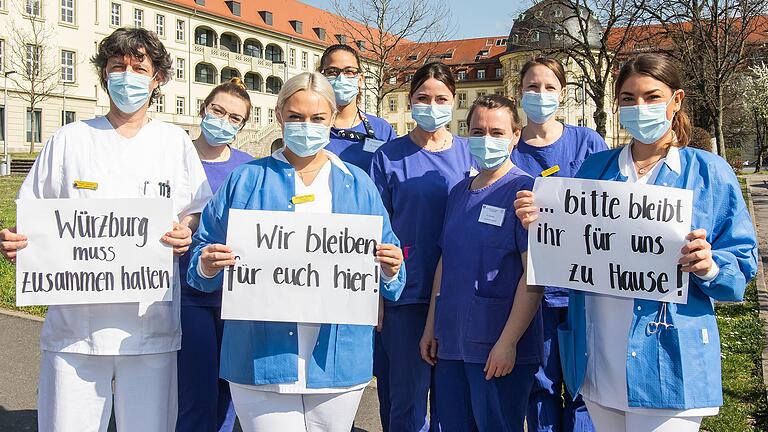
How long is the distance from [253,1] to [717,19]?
53.8 metres

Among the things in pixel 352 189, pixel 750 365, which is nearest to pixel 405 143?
pixel 352 189

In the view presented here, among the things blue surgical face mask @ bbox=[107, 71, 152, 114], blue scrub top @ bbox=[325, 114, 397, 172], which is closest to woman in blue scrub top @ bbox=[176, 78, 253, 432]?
blue scrub top @ bbox=[325, 114, 397, 172]

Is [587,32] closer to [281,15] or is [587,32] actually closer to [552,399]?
[552,399]

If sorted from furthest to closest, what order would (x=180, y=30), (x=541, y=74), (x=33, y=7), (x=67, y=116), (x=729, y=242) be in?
(x=180, y=30)
(x=67, y=116)
(x=33, y=7)
(x=541, y=74)
(x=729, y=242)

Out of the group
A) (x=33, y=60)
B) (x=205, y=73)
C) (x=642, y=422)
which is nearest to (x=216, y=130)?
(x=642, y=422)

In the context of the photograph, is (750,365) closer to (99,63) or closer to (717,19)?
(99,63)

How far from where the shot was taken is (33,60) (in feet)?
141

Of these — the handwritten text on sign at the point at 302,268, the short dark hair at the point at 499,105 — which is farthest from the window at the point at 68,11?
the handwritten text on sign at the point at 302,268

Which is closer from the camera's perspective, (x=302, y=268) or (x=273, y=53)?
(x=302, y=268)

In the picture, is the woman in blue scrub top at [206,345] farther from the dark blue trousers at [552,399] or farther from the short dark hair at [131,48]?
the dark blue trousers at [552,399]

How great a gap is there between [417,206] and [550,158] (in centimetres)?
95

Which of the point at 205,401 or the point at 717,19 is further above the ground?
the point at 717,19

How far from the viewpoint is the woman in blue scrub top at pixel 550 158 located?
425 cm

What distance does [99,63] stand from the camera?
358cm
